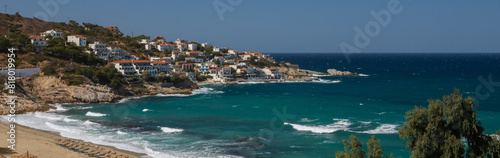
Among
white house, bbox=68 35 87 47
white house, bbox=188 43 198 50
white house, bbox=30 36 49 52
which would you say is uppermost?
white house, bbox=188 43 198 50

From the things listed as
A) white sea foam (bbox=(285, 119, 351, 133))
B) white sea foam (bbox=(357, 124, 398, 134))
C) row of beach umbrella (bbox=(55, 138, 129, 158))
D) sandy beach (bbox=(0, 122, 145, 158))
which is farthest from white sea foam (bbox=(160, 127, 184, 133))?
white sea foam (bbox=(357, 124, 398, 134))

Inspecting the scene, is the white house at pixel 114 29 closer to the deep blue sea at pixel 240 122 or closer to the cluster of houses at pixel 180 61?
the cluster of houses at pixel 180 61

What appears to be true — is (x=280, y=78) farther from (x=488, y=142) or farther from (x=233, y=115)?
(x=488, y=142)

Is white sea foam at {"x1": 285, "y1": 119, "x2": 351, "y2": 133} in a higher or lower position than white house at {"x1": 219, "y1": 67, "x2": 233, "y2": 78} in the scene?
lower

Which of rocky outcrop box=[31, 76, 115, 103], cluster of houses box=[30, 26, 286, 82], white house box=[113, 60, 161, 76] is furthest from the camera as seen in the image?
cluster of houses box=[30, 26, 286, 82]

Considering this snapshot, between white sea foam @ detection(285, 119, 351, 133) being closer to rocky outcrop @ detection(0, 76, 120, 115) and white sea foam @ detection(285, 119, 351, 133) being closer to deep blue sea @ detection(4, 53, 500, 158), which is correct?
deep blue sea @ detection(4, 53, 500, 158)

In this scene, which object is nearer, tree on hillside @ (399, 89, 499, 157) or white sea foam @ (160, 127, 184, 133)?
tree on hillside @ (399, 89, 499, 157)
